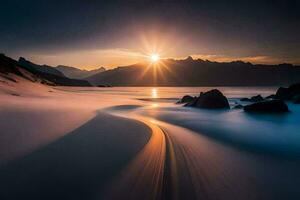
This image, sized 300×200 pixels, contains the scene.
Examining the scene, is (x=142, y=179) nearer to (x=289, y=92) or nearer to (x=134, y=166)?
(x=134, y=166)

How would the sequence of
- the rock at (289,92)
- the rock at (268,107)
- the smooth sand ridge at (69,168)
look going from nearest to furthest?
the smooth sand ridge at (69,168)
the rock at (268,107)
the rock at (289,92)

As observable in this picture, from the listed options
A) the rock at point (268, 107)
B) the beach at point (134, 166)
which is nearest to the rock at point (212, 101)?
the rock at point (268, 107)

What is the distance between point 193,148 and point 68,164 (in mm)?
3351

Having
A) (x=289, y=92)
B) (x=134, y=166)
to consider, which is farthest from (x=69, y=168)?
(x=289, y=92)

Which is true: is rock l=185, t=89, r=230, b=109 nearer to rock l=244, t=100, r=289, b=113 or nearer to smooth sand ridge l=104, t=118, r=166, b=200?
rock l=244, t=100, r=289, b=113

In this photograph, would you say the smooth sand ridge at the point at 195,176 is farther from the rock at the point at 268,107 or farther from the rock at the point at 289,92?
the rock at the point at 289,92

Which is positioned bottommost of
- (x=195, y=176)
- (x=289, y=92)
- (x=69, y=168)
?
(x=289, y=92)

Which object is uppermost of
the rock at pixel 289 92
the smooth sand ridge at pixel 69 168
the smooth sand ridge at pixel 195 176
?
the smooth sand ridge at pixel 69 168

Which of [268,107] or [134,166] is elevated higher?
[134,166]

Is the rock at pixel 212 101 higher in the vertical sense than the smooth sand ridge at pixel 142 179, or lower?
lower

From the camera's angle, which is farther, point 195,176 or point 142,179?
point 195,176

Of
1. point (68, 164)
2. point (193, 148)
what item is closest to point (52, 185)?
point (68, 164)

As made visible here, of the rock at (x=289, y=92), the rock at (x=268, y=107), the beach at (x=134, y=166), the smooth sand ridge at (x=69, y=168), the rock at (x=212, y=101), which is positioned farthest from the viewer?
the rock at (x=289, y=92)

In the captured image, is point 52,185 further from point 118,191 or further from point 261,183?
point 261,183
